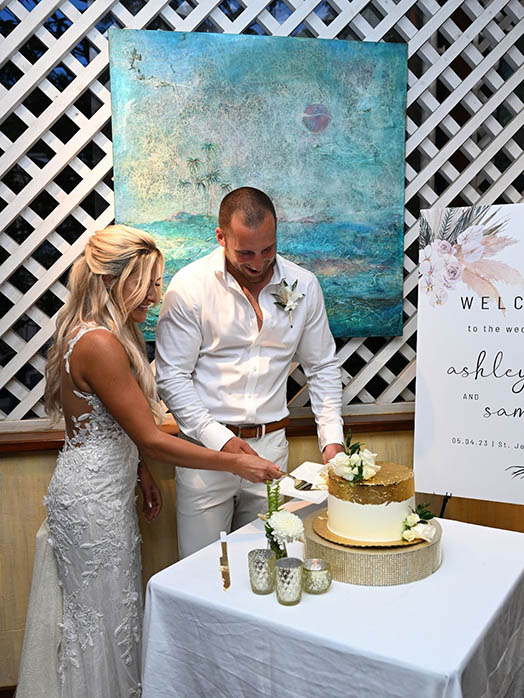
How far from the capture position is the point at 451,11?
98.7 inches

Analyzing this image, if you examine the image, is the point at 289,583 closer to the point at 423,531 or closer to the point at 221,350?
the point at 423,531

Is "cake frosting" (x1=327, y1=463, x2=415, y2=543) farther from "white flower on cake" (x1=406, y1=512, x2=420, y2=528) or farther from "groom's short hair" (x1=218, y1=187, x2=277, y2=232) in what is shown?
"groom's short hair" (x1=218, y1=187, x2=277, y2=232)

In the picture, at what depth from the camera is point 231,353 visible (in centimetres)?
213

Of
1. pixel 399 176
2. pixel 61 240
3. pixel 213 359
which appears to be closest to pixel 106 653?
pixel 213 359

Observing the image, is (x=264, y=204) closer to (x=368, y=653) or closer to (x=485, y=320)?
(x=485, y=320)

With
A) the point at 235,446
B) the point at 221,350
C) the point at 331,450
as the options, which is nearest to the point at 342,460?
the point at 235,446

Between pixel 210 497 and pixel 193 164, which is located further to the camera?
pixel 193 164

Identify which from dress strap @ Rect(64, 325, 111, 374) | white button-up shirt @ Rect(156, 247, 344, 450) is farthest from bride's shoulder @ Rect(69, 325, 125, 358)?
white button-up shirt @ Rect(156, 247, 344, 450)

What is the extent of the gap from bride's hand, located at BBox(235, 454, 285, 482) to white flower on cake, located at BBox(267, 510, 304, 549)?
1.11 feet

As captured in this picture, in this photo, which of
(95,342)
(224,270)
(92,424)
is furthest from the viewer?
(224,270)

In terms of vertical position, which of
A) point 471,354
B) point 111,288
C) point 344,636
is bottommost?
point 344,636

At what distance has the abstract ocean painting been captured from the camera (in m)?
2.29

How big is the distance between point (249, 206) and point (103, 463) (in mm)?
849

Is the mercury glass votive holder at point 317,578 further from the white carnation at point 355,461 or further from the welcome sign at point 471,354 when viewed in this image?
the welcome sign at point 471,354
